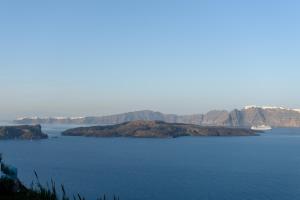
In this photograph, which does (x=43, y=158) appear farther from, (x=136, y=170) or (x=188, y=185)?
(x=188, y=185)

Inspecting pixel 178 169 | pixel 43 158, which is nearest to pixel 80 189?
pixel 178 169

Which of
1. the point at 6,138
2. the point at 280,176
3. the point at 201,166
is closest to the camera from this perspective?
the point at 280,176

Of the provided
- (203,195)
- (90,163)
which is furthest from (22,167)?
(203,195)

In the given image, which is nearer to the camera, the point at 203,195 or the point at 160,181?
the point at 203,195

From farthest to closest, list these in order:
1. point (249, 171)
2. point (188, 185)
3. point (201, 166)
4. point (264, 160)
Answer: point (264, 160) < point (201, 166) < point (249, 171) < point (188, 185)

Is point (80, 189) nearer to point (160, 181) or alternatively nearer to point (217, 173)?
point (160, 181)

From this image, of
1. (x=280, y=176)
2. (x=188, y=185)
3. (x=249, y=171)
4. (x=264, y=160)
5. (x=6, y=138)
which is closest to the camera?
(x=188, y=185)

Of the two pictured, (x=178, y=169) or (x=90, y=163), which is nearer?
(x=178, y=169)

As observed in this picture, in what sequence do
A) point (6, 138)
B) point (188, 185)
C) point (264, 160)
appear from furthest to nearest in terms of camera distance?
point (6, 138) < point (264, 160) < point (188, 185)

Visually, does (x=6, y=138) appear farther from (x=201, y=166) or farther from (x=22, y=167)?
(x=201, y=166)
